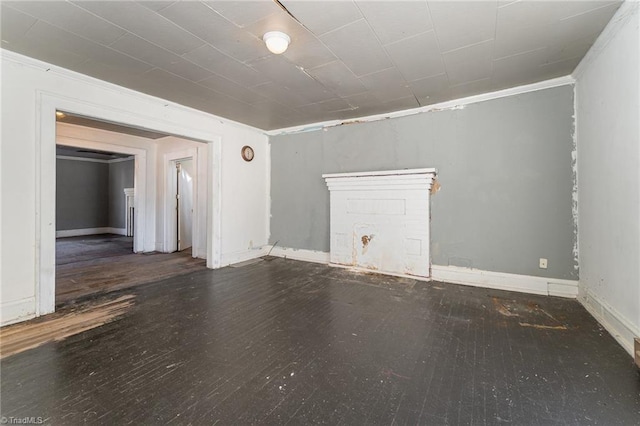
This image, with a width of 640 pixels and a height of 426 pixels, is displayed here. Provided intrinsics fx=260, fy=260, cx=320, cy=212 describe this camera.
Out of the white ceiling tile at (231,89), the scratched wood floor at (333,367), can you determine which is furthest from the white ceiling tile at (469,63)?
the scratched wood floor at (333,367)

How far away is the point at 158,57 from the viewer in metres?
2.48

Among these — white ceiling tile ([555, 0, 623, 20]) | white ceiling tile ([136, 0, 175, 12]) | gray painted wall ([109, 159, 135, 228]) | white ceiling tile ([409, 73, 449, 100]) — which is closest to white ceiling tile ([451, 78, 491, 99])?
white ceiling tile ([409, 73, 449, 100])

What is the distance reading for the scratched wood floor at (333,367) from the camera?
1357mm

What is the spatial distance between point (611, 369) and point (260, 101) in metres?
4.22

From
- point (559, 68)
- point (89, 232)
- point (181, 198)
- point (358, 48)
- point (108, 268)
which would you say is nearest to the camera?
point (358, 48)

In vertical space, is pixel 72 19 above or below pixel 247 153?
above

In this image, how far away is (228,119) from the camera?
4.47 meters

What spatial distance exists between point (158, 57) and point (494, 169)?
397 centimetres

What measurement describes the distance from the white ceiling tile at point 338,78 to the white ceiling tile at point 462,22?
0.94 metres

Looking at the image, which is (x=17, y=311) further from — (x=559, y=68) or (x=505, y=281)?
(x=559, y=68)

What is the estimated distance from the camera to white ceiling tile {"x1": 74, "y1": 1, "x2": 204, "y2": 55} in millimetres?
1819

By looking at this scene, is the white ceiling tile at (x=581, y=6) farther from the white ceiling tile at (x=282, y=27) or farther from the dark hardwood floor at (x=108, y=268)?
the dark hardwood floor at (x=108, y=268)

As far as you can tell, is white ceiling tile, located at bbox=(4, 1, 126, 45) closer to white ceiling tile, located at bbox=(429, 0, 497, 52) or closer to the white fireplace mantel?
white ceiling tile, located at bbox=(429, 0, 497, 52)

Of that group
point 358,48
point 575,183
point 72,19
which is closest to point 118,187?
point 72,19
